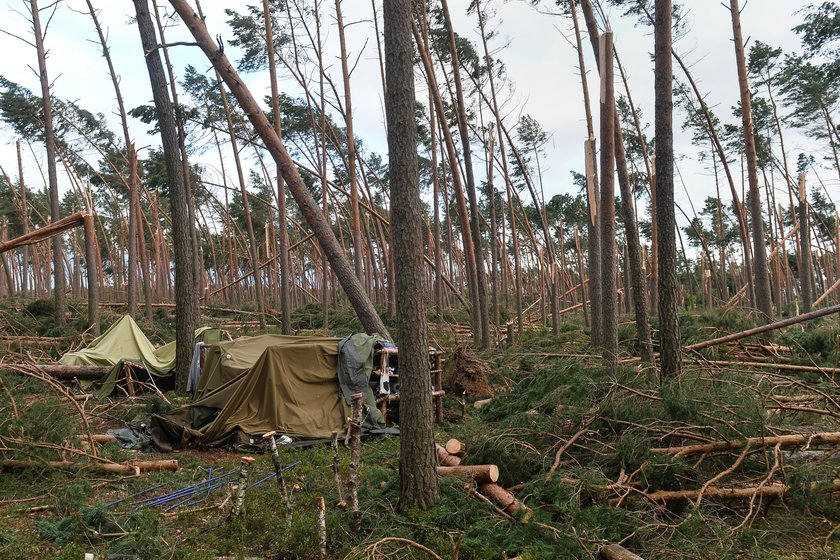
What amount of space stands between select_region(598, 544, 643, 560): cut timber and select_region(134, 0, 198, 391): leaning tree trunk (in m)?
8.44

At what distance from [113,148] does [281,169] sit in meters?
19.4

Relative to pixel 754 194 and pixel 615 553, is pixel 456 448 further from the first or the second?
pixel 754 194

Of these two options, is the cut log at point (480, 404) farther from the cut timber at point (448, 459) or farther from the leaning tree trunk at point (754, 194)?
the leaning tree trunk at point (754, 194)

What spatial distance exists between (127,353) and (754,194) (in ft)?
44.4

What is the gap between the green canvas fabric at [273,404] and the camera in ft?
24.8

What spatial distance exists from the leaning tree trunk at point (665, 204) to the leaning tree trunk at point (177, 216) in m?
7.71

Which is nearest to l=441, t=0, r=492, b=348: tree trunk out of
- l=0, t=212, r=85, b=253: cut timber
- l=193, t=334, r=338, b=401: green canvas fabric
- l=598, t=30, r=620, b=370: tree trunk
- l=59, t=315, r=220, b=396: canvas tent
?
l=598, t=30, r=620, b=370: tree trunk

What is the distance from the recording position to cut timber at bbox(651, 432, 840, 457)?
526 centimetres

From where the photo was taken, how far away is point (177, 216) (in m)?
10.4

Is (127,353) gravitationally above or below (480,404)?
above

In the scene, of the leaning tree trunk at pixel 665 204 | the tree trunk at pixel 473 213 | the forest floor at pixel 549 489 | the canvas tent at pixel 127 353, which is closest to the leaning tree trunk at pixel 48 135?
the canvas tent at pixel 127 353

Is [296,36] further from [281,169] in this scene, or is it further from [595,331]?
[595,331]

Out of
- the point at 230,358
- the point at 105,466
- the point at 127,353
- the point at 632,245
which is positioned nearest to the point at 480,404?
the point at 632,245

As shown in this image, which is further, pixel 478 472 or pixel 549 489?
pixel 478 472
